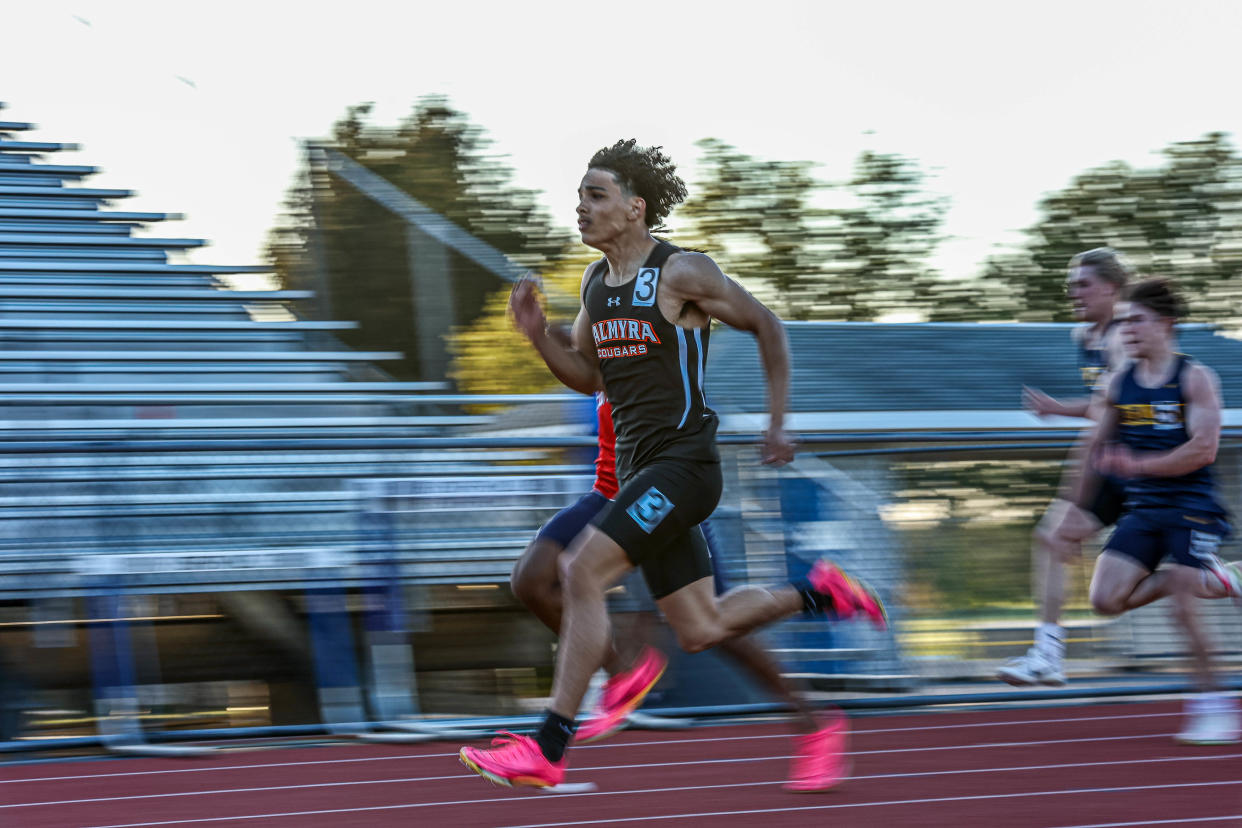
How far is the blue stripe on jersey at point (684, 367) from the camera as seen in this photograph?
15.4ft

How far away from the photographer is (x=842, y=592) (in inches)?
199

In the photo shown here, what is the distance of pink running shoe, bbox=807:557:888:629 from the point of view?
5.05m

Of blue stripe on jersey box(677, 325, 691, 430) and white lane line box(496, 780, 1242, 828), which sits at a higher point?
blue stripe on jersey box(677, 325, 691, 430)

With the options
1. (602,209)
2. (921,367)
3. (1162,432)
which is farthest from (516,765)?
(921,367)

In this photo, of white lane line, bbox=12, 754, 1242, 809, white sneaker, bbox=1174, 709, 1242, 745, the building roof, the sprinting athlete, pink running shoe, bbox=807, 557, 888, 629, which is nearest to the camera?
pink running shoe, bbox=807, 557, 888, 629

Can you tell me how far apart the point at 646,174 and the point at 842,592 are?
155cm

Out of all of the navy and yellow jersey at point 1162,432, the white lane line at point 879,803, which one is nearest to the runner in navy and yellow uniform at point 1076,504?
the navy and yellow jersey at point 1162,432

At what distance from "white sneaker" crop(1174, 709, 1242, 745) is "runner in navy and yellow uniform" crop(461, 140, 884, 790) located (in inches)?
78.9

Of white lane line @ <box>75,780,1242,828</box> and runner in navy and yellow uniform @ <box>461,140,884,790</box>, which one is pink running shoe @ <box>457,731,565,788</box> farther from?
white lane line @ <box>75,780,1242,828</box>

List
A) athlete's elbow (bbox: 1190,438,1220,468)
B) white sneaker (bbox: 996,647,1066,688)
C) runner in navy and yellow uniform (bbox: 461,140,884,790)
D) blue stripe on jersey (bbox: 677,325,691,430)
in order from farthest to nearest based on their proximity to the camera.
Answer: white sneaker (bbox: 996,647,1066,688), athlete's elbow (bbox: 1190,438,1220,468), blue stripe on jersey (bbox: 677,325,691,430), runner in navy and yellow uniform (bbox: 461,140,884,790)

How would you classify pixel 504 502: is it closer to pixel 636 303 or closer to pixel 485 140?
pixel 636 303

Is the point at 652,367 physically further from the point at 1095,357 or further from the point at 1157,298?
the point at 1095,357

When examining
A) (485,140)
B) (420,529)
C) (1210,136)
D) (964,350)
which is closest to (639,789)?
(420,529)

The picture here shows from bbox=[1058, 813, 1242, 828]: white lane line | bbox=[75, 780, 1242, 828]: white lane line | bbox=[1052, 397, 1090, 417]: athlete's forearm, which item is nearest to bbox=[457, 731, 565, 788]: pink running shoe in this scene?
bbox=[75, 780, 1242, 828]: white lane line
